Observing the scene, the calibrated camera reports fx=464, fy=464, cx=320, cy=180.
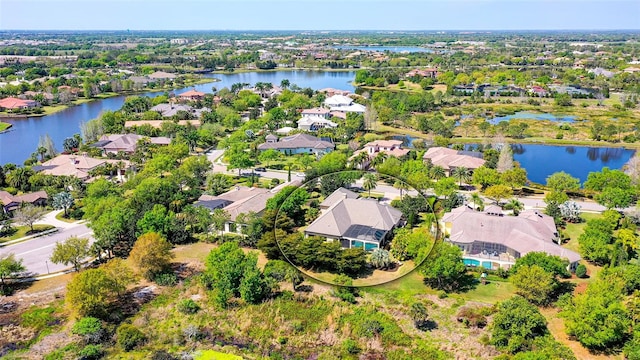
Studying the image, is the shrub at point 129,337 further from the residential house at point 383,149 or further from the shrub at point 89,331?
the residential house at point 383,149

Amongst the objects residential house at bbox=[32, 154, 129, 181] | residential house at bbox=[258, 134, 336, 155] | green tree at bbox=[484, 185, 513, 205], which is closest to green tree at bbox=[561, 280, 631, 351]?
green tree at bbox=[484, 185, 513, 205]

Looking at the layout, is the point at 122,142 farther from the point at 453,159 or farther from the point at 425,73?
the point at 425,73

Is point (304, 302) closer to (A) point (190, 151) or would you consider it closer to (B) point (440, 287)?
(B) point (440, 287)

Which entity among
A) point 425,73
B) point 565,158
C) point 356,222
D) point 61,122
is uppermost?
point 356,222

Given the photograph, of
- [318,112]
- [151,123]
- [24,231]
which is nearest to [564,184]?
[318,112]

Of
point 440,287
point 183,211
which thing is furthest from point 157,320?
point 440,287

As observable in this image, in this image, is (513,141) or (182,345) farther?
(513,141)
